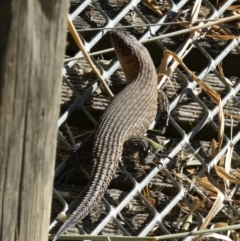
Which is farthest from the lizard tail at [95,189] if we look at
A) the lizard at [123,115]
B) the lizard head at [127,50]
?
the lizard head at [127,50]

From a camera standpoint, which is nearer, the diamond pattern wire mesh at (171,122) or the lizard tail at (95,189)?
the lizard tail at (95,189)

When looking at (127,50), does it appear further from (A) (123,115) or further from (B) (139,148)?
(B) (139,148)

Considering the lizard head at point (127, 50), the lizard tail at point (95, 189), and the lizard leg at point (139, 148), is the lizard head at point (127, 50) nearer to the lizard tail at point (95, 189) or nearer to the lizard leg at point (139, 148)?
the lizard leg at point (139, 148)

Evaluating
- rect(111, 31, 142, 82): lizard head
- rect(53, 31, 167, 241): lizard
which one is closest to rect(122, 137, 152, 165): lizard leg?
rect(53, 31, 167, 241): lizard

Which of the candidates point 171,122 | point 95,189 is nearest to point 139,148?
point 171,122

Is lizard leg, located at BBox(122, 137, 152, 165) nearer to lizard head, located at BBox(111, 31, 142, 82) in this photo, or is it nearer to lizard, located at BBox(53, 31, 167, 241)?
lizard, located at BBox(53, 31, 167, 241)

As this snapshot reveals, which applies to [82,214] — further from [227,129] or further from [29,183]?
[29,183]

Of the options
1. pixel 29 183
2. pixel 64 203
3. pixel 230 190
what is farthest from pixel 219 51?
pixel 29 183

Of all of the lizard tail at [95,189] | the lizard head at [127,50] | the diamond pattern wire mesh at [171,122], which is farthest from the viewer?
the lizard head at [127,50]

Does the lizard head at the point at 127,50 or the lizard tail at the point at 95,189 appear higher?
the lizard head at the point at 127,50
